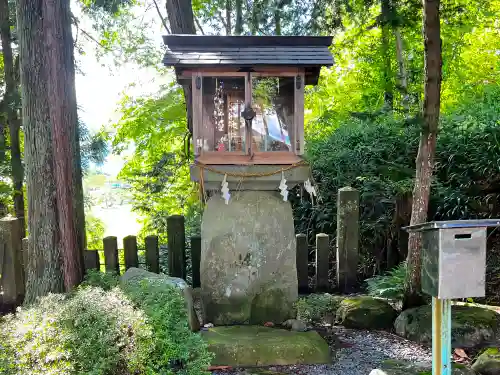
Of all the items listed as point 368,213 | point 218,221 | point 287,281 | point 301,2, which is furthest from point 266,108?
point 301,2

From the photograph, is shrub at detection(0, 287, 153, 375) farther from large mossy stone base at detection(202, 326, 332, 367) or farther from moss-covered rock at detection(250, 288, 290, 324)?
moss-covered rock at detection(250, 288, 290, 324)

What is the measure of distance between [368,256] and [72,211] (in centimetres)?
475

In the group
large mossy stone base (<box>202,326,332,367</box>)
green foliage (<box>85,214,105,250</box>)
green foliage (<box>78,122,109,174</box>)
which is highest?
green foliage (<box>78,122,109,174</box>)

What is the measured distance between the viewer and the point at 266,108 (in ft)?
15.8

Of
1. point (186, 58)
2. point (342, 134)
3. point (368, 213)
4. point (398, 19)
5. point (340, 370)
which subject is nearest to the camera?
point (340, 370)

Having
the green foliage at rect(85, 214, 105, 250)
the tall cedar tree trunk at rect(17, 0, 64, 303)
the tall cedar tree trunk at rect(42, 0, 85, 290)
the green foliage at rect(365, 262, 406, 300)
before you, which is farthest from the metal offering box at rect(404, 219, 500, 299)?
the green foliage at rect(85, 214, 105, 250)

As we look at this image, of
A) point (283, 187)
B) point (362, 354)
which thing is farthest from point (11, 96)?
point (362, 354)

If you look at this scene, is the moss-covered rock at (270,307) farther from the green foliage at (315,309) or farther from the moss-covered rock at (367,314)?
the moss-covered rock at (367,314)

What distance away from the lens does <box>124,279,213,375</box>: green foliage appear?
3346 mm

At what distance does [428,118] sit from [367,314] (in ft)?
7.92

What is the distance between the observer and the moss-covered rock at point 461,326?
452 centimetres

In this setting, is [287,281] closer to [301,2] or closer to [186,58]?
[186,58]

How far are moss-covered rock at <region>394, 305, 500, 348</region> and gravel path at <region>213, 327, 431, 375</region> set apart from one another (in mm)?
136

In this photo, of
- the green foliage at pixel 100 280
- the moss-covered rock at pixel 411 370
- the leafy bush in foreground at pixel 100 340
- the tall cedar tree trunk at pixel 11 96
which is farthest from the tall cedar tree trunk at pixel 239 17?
the moss-covered rock at pixel 411 370
